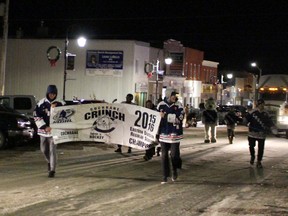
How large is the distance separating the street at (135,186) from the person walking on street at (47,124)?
422mm

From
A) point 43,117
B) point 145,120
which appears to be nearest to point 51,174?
point 43,117

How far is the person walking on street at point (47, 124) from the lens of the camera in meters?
12.0

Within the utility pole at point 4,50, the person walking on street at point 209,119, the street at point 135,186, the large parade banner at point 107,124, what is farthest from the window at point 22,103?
the large parade banner at point 107,124

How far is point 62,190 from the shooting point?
34.6 ft

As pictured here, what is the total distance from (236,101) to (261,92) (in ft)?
162

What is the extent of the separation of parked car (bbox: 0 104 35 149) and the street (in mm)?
982

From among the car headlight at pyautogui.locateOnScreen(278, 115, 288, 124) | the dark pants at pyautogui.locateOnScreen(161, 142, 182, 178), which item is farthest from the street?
the car headlight at pyautogui.locateOnScreen(278, 115, 288, 124)

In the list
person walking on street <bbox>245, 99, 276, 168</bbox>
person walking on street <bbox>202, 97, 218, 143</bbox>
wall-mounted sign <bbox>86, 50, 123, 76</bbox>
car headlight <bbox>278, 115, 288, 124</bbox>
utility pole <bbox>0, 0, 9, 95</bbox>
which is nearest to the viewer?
person walking on street <bbox>245, 99, 276, 168</bbox>

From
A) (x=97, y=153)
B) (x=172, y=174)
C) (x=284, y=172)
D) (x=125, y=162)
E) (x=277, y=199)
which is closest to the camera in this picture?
(x=277, y=199)

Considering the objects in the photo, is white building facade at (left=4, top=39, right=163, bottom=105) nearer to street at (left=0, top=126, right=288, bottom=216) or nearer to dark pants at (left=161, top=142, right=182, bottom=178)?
street at (left=0, top=126, right=288, bottom=216)

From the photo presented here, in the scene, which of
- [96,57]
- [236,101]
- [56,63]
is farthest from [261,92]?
[236,101]

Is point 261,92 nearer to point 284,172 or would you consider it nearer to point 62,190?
point 284,172

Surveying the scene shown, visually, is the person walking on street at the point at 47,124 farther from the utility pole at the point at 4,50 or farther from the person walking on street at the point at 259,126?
the utility pole at the point at 4,50

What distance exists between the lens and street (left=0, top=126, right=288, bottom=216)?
909 cm
